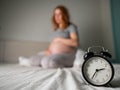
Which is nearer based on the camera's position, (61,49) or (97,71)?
(97,71)

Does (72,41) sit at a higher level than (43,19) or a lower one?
lower

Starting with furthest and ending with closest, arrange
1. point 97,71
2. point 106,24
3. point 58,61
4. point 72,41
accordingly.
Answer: point 106,24 → point 72,41 → point 58,61 → point 97,71

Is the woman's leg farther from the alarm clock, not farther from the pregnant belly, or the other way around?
the alarm clock

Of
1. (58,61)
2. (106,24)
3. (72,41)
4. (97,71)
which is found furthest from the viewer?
(106,24)

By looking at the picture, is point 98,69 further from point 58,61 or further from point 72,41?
point 72,41

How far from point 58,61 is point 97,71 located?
0.58 meters

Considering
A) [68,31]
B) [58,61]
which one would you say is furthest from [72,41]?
[58,61]

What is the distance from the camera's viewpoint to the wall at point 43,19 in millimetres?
1841

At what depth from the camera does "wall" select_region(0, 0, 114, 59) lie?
184 centimetres

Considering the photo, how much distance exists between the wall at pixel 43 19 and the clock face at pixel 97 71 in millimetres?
1345

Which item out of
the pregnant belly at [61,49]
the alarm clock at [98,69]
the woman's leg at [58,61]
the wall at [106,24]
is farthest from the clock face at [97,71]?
the wall at [106,24]

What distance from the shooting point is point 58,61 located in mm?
1056

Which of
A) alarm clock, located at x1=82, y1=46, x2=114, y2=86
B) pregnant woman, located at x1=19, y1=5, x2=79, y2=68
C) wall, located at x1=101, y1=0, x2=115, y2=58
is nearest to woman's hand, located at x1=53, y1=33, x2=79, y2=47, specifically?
pregnant woman, located at x1=19, y1=5, x2=79, y2=68

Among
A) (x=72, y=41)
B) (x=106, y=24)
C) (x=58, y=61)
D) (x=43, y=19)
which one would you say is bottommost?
(x=58, y=61)
